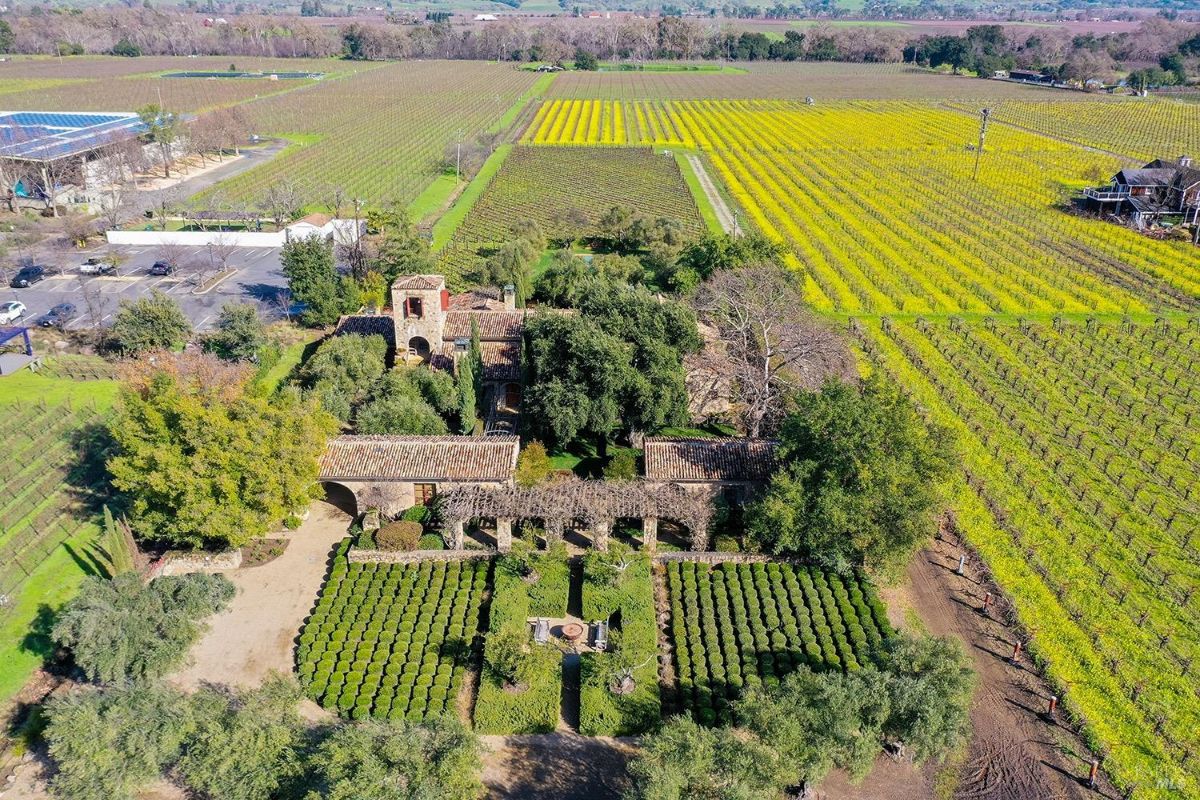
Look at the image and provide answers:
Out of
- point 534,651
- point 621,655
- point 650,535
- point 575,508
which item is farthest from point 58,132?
point 621,655

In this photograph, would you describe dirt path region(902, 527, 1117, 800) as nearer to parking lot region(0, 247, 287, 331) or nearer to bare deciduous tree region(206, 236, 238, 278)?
parking lot region(0, 247, 287, 331)

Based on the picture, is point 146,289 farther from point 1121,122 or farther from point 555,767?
point 1121,122

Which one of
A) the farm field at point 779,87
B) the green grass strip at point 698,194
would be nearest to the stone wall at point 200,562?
the green grass strip at point 698,194

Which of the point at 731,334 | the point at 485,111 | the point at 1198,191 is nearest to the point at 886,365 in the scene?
the point at 731,334

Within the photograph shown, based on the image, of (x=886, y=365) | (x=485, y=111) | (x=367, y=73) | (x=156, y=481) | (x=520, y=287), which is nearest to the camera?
(x=156, y=481)

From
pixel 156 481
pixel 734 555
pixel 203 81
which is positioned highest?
pixel 203 81

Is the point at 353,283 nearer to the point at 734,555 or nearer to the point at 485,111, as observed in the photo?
the point at 734,555

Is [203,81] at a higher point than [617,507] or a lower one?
higher

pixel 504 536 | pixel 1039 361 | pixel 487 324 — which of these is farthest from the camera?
pixel 1039 361
